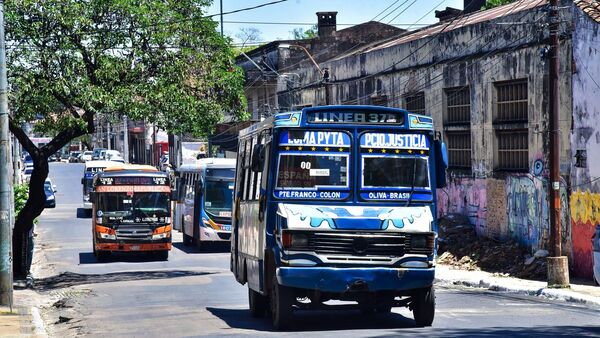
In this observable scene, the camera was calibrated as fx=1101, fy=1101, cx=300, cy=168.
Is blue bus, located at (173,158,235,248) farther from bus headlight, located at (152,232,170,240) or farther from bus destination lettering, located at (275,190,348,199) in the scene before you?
bus destination lettering, located at (275,190,348,199)

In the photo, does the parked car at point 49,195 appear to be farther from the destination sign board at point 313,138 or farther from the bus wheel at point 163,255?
the destination sign board at point 313,138

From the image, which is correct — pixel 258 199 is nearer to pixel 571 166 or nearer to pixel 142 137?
pixel 571 166

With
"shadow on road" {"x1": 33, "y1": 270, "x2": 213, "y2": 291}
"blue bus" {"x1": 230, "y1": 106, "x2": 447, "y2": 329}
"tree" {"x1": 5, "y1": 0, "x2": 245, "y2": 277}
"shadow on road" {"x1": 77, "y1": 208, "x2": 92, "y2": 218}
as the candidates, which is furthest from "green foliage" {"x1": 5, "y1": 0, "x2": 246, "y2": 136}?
"shadow on road" {"x1": 77, "y1": 208, "x2": 92, "y2": 218}

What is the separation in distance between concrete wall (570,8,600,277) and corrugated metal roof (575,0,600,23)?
0.11 meters

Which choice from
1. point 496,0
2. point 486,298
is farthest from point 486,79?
point 496,0

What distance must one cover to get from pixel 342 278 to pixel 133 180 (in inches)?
866

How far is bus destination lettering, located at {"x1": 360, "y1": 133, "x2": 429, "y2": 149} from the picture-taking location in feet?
51.5

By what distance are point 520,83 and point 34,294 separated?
45.1ft

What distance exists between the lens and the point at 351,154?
1563 centimetres

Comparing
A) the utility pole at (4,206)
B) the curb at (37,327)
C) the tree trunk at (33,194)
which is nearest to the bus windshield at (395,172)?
the curb at (37,327)

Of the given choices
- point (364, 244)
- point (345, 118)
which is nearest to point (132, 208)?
point (345, 118)

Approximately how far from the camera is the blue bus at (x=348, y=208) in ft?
49.1

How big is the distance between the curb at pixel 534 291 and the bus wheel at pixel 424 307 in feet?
18.9

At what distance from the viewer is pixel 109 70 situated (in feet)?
89.2
